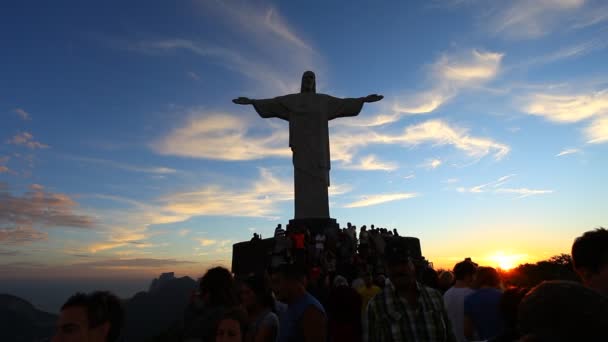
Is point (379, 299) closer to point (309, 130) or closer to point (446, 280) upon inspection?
point (446, 280)

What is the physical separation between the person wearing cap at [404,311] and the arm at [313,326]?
0.34 metres

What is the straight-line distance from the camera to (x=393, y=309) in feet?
10.00

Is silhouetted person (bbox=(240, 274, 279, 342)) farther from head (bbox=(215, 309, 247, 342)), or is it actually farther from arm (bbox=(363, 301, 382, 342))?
arm (bbox=(363, 301, 382, 342))

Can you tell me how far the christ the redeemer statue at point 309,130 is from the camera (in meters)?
17.0

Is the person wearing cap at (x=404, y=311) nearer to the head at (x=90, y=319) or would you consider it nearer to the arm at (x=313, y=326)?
the arm at (x=313, y=326)

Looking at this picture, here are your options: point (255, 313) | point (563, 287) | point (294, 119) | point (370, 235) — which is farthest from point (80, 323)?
point (294, 119)

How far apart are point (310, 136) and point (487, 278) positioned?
551 inches

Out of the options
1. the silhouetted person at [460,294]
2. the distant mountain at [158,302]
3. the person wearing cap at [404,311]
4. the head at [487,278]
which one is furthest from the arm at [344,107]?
the distant mountain at [158,302]

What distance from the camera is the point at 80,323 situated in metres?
1.99

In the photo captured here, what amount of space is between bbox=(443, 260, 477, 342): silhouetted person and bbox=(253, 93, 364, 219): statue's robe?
12470mm

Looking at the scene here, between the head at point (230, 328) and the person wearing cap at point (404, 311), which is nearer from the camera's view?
the head at point (230, 328)

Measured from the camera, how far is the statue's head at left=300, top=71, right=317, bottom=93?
18.3 metres

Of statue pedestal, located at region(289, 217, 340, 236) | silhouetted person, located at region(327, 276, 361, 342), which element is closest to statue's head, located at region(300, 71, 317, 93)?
statue pedestal, located at region(289, 217, 340, 236)

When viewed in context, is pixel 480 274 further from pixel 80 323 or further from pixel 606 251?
pixel 80 323
